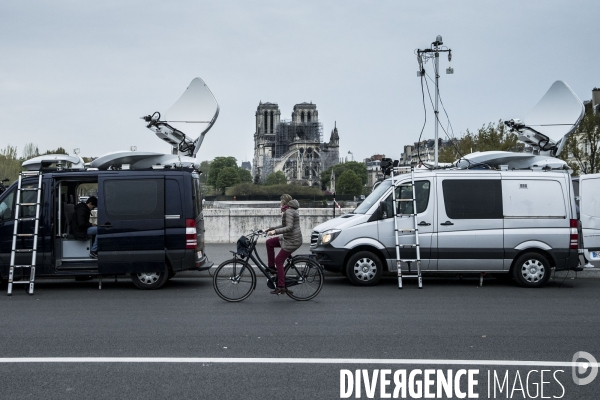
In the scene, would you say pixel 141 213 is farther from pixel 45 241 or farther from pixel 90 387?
pixel 90 387

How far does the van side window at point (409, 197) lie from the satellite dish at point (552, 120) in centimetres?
355

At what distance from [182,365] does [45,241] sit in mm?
6546

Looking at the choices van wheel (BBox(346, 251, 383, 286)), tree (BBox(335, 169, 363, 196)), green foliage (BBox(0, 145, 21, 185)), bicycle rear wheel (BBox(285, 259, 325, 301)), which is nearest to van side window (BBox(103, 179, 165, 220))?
bicycle rear wheel (BBox(285, 259, 325, 301))

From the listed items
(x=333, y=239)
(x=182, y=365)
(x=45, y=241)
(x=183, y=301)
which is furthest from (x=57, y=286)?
(x=182, y=365)

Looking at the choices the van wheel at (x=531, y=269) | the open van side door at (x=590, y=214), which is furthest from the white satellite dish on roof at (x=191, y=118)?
the open van side door at (x=590, y=214)

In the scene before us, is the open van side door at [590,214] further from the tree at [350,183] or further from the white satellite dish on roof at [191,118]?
the tree at [350,183]

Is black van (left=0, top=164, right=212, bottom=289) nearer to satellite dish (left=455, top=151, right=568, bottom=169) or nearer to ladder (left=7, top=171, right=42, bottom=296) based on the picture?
ladder (left=7, top=171, right=42, bottom=296)

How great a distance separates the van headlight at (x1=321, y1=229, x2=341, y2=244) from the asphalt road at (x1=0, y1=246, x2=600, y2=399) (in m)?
0.90

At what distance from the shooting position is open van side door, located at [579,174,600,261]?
14672mm

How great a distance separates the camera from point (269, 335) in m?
8.12

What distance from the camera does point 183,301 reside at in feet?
36.1

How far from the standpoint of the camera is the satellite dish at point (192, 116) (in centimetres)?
1476

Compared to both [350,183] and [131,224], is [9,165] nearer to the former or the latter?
[131,224]

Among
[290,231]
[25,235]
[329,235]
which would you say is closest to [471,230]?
[329,235]
